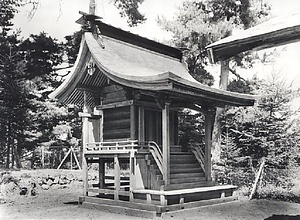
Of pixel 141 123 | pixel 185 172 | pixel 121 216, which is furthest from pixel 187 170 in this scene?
pixel 121 216

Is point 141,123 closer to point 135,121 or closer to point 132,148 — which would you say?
point 135,121

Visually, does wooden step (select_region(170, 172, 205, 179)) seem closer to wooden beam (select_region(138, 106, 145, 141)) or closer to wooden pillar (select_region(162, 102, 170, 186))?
wooden pillar (select_region(162, 102, 170, 186))

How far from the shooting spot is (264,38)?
540 cm

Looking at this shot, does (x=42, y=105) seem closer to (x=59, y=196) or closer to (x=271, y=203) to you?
(x=59, y=196)

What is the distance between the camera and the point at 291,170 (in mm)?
14641

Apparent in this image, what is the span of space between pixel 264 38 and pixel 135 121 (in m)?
8.54

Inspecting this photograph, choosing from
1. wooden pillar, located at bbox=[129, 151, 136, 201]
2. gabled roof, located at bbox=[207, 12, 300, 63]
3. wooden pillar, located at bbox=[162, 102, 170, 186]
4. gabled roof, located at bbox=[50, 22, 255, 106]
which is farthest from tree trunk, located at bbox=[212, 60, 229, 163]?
gabled roof, located at bbox=[207, 12, 300, 63]

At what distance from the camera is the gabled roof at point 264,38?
512cm

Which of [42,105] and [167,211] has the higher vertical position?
[42,105]

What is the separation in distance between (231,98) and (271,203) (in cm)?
396

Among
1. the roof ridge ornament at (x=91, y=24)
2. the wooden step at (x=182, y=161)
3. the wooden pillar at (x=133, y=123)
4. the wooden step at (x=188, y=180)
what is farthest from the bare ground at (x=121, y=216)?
the roof ridge ornament at (x=91, y=24)

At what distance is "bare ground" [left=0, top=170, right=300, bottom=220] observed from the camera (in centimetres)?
1134

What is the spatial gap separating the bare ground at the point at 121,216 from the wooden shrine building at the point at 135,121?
0.54 meters

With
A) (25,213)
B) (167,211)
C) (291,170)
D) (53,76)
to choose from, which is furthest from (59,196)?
(53,76)
